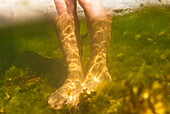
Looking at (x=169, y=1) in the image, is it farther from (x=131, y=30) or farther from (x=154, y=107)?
(x=154, y=107)

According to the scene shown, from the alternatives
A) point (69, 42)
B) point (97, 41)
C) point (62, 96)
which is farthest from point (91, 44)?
point (62, 96)

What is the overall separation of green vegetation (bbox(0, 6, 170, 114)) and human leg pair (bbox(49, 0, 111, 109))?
19.4 inches

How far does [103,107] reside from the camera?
305cm

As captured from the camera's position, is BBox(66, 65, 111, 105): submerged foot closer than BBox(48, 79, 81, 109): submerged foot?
No

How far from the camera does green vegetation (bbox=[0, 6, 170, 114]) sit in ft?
4.60

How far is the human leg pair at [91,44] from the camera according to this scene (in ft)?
13.0

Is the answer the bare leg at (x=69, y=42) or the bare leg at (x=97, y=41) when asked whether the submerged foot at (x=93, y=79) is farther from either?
the bare leg at (x=69, y=42)

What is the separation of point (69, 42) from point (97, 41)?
3.03 ft

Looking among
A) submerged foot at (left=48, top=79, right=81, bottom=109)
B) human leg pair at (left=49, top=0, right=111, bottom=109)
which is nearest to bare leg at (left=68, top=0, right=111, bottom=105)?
human leg pair at (left=49, top=0, right=111, bottom=109)

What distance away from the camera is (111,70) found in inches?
186

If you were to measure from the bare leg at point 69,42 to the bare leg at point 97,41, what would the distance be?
328 mm

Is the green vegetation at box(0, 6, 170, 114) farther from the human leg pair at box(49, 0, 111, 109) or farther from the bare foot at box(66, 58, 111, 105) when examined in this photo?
the human leg pair at box(49, 0, 111, 109)

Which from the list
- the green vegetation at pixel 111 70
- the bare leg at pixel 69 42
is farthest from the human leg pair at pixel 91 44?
the green vegetation at pixel 111 70

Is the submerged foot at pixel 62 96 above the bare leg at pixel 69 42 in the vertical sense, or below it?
below
